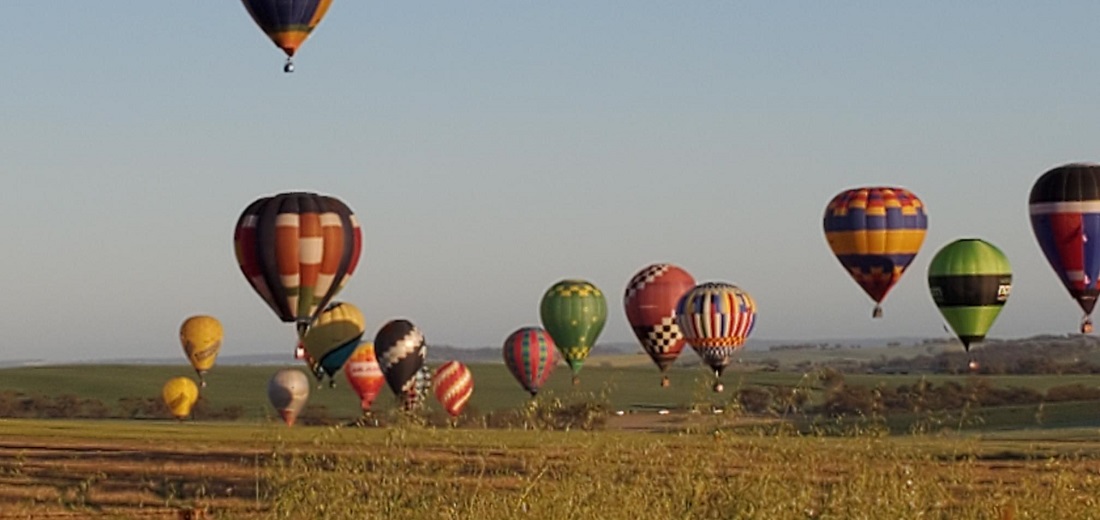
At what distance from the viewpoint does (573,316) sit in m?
63.3

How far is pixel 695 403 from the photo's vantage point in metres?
11.8

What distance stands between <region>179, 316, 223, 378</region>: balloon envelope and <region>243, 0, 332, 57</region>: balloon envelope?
37154 millimetres

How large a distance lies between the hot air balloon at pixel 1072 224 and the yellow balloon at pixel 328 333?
2772cm

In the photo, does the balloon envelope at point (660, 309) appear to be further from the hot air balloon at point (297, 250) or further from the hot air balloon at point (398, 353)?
the hot air balloon at point (297, 250)

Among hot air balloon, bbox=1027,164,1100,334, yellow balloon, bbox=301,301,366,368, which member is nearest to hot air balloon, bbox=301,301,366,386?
yellow balloon, bbox=301,301,366,368

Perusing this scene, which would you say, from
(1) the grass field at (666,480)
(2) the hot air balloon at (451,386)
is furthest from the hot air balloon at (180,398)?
(1) the grass field at (666,480)

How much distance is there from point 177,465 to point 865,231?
23.0 m

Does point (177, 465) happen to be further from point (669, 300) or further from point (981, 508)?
point (669, 300)

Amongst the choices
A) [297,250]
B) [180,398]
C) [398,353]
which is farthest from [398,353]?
[297,250]

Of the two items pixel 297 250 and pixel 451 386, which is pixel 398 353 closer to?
pixel 451 386

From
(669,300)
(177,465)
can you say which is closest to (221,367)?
(669,300)

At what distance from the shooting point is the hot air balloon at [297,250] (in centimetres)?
4388

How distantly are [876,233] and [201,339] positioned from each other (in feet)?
118

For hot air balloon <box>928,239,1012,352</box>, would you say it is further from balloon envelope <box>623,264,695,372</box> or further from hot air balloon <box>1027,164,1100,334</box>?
balloon envelope <box>623,264,695,372</box>
